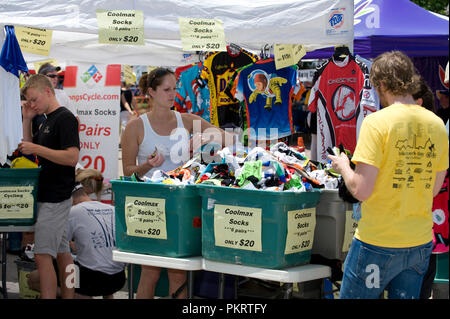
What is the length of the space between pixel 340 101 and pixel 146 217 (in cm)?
252

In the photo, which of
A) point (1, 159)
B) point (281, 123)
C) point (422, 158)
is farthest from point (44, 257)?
point (422, 158)

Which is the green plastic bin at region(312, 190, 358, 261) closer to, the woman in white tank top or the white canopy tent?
the woman in white tank top

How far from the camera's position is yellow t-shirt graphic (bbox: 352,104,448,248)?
106 inches

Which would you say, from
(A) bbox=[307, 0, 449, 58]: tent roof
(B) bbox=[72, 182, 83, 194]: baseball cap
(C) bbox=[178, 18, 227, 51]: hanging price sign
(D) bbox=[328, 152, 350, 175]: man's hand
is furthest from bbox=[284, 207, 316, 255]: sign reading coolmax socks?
(A) bbox=[307, 0, 449, 58]: tent roof

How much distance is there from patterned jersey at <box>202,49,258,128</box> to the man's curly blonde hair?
3454 millimetres

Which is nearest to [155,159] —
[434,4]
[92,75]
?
[92,75]

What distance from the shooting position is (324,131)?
5.60m

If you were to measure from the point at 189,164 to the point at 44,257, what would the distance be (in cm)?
147

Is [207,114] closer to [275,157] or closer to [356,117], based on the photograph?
[356,117]

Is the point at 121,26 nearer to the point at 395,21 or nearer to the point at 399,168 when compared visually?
the point at 399,168

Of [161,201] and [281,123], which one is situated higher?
[281,123]

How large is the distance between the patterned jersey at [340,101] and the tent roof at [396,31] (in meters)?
1.84

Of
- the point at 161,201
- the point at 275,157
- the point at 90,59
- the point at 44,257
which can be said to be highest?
the point at 90,59
